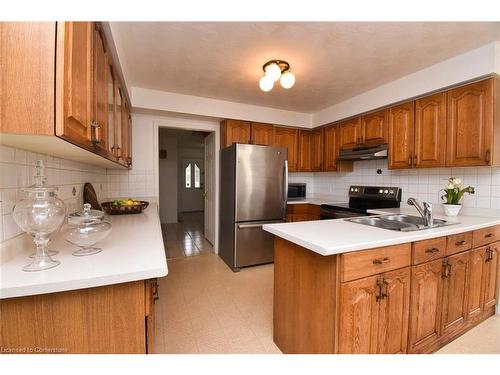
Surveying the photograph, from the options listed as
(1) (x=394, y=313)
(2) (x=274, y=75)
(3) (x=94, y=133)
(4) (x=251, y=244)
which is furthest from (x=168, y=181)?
(1) (x=394, y=313)

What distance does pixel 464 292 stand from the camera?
5.35ft

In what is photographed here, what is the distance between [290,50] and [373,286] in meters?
1.87

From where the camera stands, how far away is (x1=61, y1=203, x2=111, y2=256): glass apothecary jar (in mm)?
905

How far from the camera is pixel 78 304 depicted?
74 cm

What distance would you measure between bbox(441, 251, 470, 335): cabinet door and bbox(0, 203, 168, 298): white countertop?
184 cm

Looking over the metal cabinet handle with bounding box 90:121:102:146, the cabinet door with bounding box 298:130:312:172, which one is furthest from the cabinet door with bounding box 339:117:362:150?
the metal cabinet handle with bounding box 90:121:102:146

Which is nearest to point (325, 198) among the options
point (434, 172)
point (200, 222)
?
point (434, 172)

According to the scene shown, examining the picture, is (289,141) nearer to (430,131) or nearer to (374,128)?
(374,128)

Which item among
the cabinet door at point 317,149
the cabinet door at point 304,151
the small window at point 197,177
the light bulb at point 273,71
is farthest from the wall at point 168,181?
the light bulb at point 273,71

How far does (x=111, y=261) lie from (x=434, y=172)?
9.88ft

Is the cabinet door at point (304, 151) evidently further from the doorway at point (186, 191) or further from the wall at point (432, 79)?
the doorway at point (186, 191)

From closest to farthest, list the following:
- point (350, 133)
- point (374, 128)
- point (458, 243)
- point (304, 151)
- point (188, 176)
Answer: point (458, 243)
point (374, 128)
point (350, 133)
point (304, 151)
point (188, 176)

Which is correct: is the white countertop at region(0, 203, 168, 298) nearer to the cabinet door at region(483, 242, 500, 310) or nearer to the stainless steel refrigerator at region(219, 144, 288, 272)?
the stainless steel refrigerator at region(219, 144, 288, 272)

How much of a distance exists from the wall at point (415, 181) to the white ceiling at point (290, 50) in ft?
3.56
